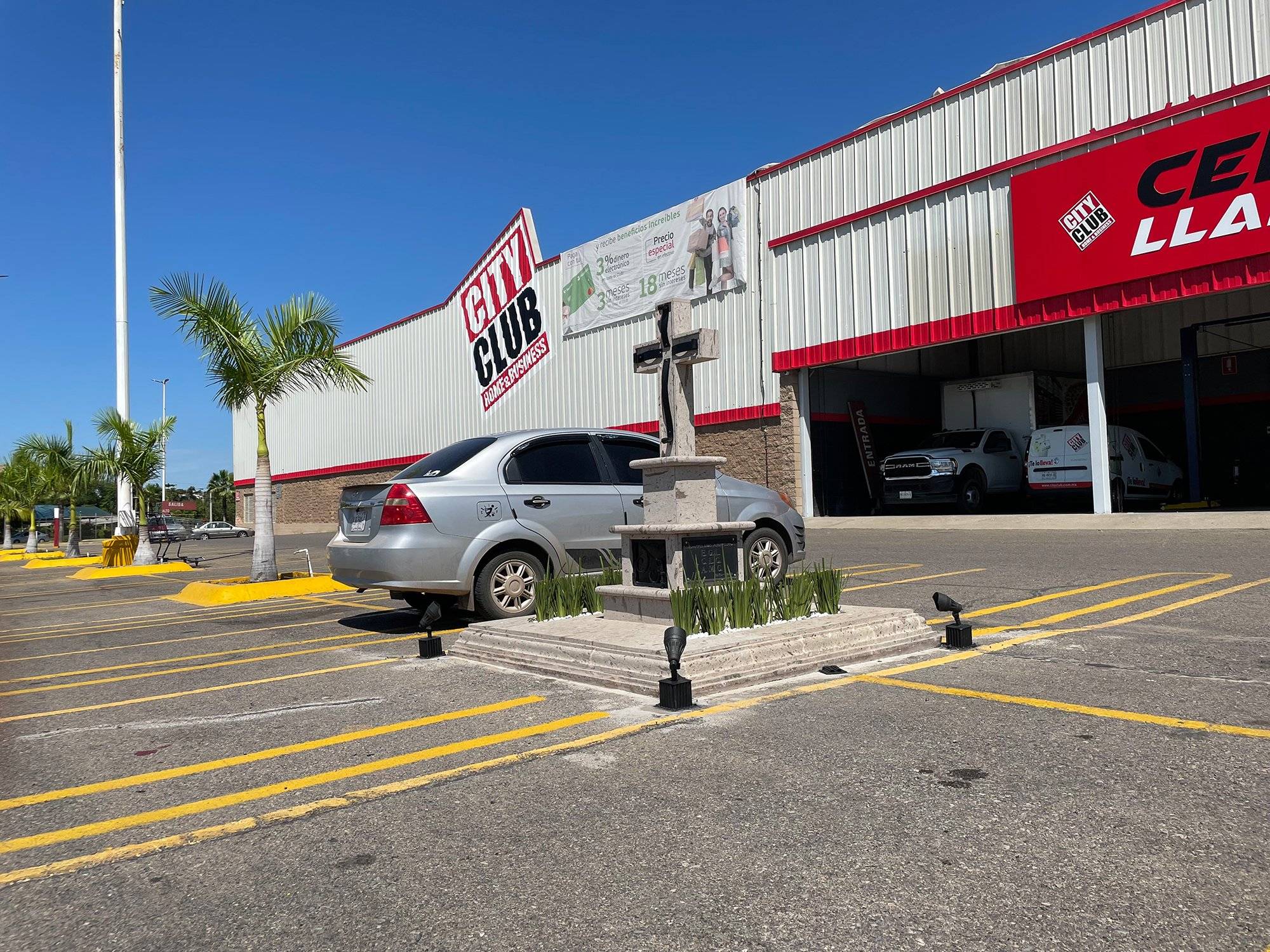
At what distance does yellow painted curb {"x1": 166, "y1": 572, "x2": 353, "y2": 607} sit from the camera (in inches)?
504

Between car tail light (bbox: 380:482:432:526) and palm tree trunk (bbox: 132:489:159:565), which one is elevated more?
car tail light (bbox: 380:482:432:526)

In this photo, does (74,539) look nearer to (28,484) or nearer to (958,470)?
(28,484)

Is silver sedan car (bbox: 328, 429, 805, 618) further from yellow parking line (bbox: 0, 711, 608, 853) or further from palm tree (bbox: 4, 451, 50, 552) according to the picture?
palm tree (bbox: 4, 451, 50, 552)

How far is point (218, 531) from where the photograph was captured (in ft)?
193

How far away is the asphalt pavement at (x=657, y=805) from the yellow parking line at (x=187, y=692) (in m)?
0.05

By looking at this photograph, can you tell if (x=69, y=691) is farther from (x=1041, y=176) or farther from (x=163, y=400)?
(x=163, y=400)

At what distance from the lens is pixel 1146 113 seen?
733 inches

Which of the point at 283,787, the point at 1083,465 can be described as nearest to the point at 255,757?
the point at 283,787

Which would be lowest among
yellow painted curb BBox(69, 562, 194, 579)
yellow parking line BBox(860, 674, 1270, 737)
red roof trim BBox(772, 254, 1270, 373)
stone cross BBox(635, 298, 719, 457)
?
yellow parking line BBox(860, 674, 1270, 737)

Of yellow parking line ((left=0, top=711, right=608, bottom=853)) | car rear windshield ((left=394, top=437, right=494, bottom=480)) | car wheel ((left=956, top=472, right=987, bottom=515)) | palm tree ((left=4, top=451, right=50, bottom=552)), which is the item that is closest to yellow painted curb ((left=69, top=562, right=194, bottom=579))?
palm tree ((left=4, top=451, right=50, bottom=552))

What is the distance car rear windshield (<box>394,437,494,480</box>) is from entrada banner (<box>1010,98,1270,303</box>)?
598 inches

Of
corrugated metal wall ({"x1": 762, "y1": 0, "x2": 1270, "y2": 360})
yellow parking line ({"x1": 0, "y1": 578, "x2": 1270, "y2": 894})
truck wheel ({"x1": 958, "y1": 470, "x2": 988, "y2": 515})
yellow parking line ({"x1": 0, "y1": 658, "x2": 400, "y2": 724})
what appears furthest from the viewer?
truck wheel ({"x1": 958, "y1": 470, "x2": 988, "y2": 515})

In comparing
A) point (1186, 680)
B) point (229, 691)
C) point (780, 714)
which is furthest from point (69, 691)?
point (1186, 680)

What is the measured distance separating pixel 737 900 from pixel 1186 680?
361 cm
